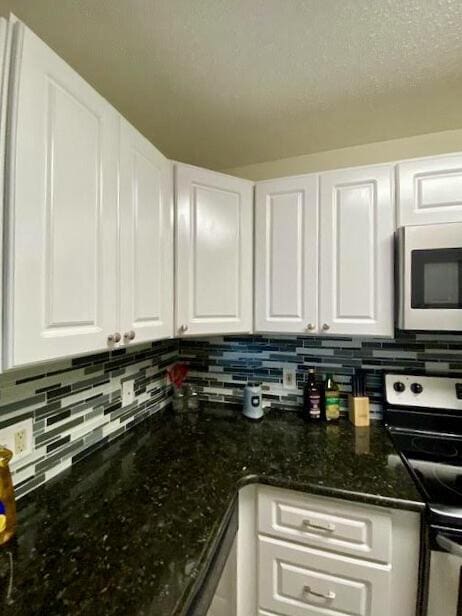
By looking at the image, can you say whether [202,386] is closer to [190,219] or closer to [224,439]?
[224,439]

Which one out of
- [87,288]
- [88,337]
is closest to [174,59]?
[87,288]

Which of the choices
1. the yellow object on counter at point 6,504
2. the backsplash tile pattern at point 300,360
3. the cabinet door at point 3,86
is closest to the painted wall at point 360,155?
the backsplash tile pattern at point 300,360

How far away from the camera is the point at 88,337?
0.86 m

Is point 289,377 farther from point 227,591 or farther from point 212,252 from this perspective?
point 227,591

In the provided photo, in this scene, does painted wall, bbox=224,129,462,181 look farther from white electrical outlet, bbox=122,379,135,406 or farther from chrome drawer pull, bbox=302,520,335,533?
chrome drawer pull, bbox=302,520,335,533

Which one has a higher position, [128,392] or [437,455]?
[128,392]

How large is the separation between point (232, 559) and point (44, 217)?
123 cm

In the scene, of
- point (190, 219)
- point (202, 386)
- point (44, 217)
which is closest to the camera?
point (44, 217)

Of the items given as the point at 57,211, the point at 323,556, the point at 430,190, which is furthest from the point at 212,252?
the point at 323,556

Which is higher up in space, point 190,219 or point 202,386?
point 190,219

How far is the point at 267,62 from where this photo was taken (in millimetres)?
1111

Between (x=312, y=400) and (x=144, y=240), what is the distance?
1148mm

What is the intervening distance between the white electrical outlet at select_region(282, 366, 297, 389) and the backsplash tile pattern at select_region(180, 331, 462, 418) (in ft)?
0.07

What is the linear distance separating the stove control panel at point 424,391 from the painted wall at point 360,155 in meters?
1.15
